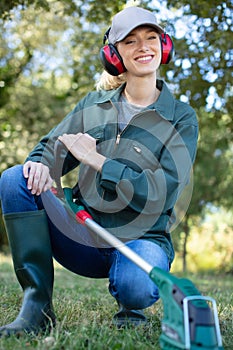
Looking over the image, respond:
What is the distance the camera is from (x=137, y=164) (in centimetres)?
267

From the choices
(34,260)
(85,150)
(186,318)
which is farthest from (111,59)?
(186,318)

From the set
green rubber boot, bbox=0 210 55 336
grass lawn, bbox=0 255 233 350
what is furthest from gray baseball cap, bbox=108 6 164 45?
grass lawn, bbox=0 255 233 350

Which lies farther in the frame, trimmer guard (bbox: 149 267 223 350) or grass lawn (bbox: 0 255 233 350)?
grass lawn (bbox: 0 255 233 350)

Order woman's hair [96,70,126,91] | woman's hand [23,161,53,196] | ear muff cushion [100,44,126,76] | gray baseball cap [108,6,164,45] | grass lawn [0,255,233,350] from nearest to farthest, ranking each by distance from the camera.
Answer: grass lawn [0,255,233,350]
woman's hand [23,161,53,196]
gray baseball cap [108,6,164,45]
ear muff cushion [100,44,126,76]
woman's hair [96,70,126,91]

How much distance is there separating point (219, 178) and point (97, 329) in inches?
238

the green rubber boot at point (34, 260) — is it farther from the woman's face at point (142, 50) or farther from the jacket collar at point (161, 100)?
the woman's face at point (142, 50)

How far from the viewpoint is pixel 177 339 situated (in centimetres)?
189

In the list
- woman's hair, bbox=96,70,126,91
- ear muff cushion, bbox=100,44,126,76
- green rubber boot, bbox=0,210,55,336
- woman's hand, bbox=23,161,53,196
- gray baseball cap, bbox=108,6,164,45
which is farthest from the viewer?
woman's hair, bbox=96,70,126,91

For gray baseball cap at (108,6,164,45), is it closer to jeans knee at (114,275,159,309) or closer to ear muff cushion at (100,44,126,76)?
ear muff cushion at (100,44,126,76)

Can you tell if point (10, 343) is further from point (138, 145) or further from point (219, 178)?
point (219, 178)

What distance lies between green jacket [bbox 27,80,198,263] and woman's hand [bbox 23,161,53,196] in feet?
0.68

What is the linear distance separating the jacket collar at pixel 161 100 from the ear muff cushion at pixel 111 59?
0.13 meters

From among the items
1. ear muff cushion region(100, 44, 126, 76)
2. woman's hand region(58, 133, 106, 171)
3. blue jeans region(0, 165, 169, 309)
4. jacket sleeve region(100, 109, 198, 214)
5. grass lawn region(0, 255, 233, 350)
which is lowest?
grass lawn region(0, 255, 233, 350)

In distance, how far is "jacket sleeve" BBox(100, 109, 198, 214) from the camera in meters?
2.43
